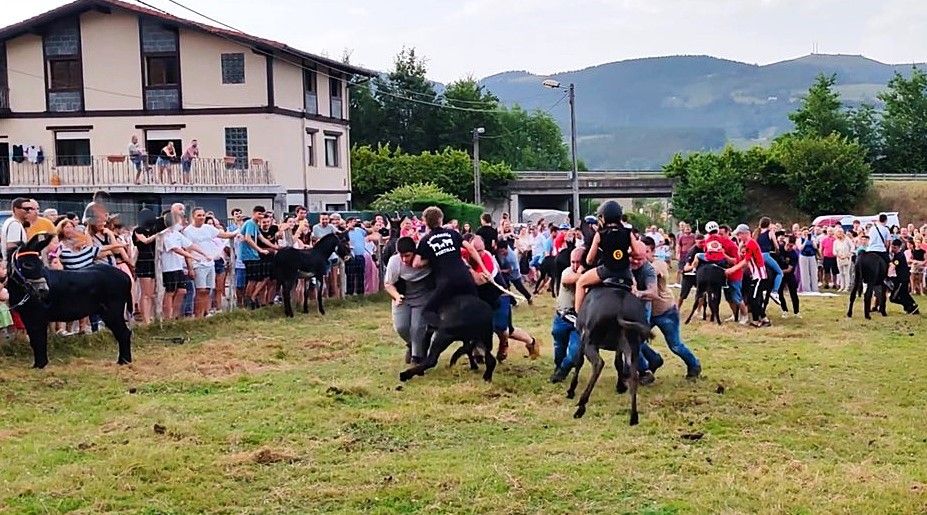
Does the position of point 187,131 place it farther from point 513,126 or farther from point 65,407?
point 513,126

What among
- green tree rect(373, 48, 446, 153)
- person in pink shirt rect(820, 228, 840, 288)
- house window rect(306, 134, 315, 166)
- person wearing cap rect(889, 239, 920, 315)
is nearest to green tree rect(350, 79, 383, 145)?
green tree rect(373, 48, 446, 153)

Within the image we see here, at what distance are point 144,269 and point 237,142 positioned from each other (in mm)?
25494

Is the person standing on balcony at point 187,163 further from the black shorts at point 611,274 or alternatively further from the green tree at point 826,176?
the green tree at point 826,176

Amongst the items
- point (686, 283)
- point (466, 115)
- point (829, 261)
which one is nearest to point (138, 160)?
point (829, 261)

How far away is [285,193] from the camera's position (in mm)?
39688

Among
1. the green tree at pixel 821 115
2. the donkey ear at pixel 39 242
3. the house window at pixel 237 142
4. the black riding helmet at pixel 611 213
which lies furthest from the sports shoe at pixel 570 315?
the green tree at pixel 821 115

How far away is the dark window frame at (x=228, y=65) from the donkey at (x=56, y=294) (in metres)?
28.3

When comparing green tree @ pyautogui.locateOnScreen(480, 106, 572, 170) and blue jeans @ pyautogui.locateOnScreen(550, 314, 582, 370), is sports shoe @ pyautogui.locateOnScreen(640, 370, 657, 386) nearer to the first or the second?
blue jeans @ pyautogui.locateOnScreen(550, 314, 582, 370)

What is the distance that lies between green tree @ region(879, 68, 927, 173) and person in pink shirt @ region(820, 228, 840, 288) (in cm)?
4448

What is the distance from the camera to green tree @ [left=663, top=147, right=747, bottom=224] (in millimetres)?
49562

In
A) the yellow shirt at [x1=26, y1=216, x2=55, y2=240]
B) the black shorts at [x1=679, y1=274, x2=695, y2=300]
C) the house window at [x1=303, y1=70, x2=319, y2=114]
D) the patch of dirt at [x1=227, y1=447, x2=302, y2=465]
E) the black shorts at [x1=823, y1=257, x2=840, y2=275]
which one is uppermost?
the house window at [x1=303, y1=70, x2=319, y2=114]

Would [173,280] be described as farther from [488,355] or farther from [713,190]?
[713,190]

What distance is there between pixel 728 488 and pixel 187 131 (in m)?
35.6

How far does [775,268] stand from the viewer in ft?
56.8
